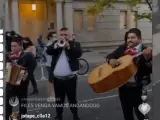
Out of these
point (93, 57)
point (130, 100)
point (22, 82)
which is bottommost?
point (130, 100)

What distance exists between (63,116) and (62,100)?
13 centimetres

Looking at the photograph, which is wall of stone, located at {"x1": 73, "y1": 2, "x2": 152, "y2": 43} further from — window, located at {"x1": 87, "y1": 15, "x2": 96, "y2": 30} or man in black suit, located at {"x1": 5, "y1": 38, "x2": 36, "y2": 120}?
man in black suit, located at {"x1": 5, "y1": 38, "x2": 36, "y2": 120}

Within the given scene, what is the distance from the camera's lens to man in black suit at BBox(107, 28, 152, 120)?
3.12 m

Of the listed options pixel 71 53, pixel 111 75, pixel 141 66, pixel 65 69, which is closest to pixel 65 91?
pixel 65 69

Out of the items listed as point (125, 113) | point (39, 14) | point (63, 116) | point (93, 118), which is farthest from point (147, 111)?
point (39, 14)

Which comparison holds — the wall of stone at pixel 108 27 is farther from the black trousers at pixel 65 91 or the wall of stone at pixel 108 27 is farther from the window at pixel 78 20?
the black trousers at pixel 65 91

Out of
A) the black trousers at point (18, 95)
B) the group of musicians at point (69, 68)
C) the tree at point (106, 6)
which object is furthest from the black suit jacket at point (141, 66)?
the black trousers at point (18, 95)

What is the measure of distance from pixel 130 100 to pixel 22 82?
2.90 ft

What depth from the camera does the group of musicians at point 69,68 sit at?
3139 mm

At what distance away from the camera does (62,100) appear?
327 centimetres

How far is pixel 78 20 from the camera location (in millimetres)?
3111

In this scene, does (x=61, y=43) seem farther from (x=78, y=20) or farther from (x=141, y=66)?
(x=141, y=66)

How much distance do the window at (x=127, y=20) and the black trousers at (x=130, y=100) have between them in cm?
49

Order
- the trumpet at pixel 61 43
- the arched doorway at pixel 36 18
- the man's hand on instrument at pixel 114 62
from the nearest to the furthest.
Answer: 1. the arched doorway at pixel 36 18
2. the man's hand on instrument at pixel 114 62
3. the trumpet at pixel 61 43
